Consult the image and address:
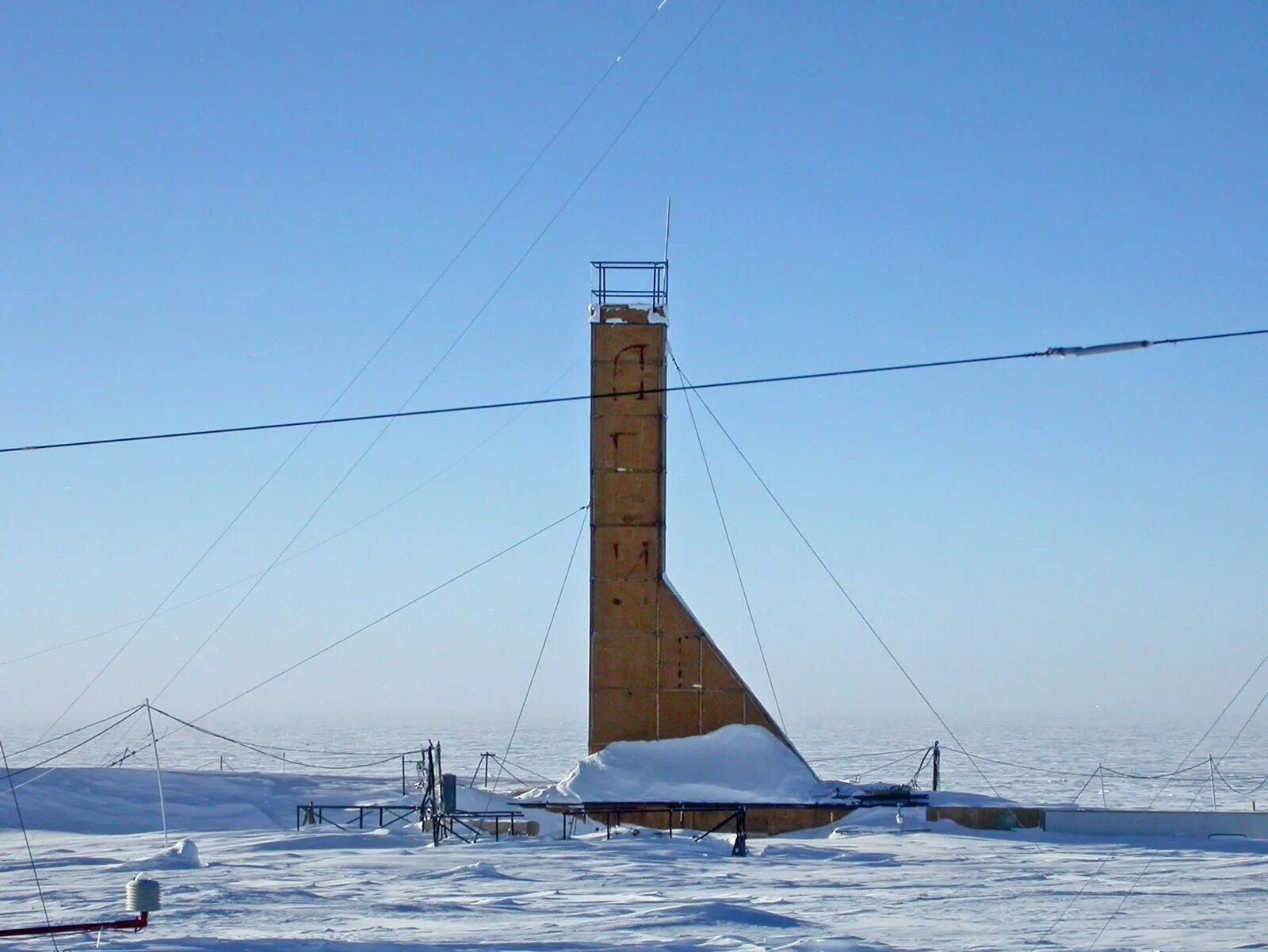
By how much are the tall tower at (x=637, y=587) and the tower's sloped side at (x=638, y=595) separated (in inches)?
0.6

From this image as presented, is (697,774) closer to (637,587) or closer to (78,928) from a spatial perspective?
(637,587)

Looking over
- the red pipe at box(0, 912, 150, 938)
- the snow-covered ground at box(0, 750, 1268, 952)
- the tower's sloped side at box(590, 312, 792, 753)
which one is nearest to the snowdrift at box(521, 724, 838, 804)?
the tower's sloped side at box(590, 312, 792, 753)

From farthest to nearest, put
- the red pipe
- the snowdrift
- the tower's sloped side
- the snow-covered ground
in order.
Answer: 1. the tower's sloped side
2. the snowdrift
3. the snow-covered ground
4. the red pipe

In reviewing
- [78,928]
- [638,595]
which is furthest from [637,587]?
[78,928]

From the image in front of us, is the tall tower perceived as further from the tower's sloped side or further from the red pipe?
the red pipe

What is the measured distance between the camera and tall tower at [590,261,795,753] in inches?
987

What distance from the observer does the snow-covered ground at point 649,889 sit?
38.5ft

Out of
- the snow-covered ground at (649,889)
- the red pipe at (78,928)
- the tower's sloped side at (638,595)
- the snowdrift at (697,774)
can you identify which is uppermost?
the tower's sloped side at (638,595)

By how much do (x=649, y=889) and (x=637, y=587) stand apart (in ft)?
36.1

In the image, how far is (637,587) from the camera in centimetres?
2539

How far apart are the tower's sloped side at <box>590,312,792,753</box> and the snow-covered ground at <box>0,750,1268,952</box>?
3.37m

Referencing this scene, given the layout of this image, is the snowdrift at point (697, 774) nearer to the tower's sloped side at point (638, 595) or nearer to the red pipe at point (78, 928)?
the tower's sloped side at point (638, 595)

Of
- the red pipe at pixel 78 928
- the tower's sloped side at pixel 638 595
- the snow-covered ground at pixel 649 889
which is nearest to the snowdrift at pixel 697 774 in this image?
the tower's sloped side at pixel 638 595

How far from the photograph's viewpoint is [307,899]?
1397 centimetres
